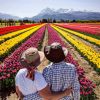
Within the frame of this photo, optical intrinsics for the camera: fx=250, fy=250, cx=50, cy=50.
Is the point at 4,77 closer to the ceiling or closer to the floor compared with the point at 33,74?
closer to the floor

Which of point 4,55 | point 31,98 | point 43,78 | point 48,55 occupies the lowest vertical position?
point 4,55

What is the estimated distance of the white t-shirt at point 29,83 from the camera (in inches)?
133

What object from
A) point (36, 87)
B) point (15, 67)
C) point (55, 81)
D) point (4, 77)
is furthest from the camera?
point (15, 67)

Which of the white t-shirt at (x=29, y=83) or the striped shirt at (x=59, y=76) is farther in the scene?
the striped shirt at (x=59, y=76)

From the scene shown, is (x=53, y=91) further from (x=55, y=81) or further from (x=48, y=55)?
(x=48, y=55)

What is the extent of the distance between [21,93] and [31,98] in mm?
161

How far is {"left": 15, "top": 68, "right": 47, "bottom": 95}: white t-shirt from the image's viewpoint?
3369 millimetres

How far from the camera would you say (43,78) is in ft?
11.3

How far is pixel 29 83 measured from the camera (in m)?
3.42

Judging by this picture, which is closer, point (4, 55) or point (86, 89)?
point (86, 89)

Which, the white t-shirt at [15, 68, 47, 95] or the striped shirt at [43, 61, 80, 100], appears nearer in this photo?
the white t-shirt at [15, 68, 47, 95]

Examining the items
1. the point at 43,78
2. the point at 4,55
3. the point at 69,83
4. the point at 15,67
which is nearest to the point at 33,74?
the point at 43,78

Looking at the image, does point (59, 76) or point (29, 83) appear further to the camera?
point (59, 76)

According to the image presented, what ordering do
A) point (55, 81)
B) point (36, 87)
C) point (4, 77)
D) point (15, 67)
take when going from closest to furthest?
point (36, 87) → point (55, 81) → point (4, 77) → point (15, 67)
